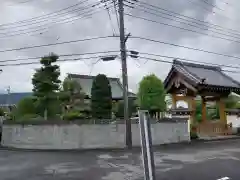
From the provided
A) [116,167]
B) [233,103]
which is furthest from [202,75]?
[116,167]

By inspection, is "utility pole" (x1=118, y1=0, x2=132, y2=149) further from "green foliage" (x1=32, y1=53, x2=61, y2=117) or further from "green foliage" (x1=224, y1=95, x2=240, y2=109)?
"green foliage" (x1=224, y1=95, x2=240, y2=109)

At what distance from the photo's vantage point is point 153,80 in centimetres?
2158

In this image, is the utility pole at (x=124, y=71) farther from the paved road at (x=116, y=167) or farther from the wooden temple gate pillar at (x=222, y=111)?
the wooden temple gate pillar at (x=222, y=111)

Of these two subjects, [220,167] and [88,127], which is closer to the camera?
[220,167]

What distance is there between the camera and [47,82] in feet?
68.0

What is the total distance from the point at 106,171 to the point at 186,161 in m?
3.76

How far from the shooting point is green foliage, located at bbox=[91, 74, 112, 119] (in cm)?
1978

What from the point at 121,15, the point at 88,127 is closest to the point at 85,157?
the point at 88,127

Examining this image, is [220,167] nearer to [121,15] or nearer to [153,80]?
[121,15]

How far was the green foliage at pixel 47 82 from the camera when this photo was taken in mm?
20891

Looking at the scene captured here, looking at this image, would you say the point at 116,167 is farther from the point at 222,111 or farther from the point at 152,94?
the point at 222,111

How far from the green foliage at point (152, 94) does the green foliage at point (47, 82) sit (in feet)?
19.8

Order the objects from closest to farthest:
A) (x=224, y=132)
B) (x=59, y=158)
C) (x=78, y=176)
Answer: (x=78, y=176) → (x=59, y=158) → (x=224, y=132)

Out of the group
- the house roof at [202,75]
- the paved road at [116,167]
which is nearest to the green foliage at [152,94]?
the house roof at [202,75]
